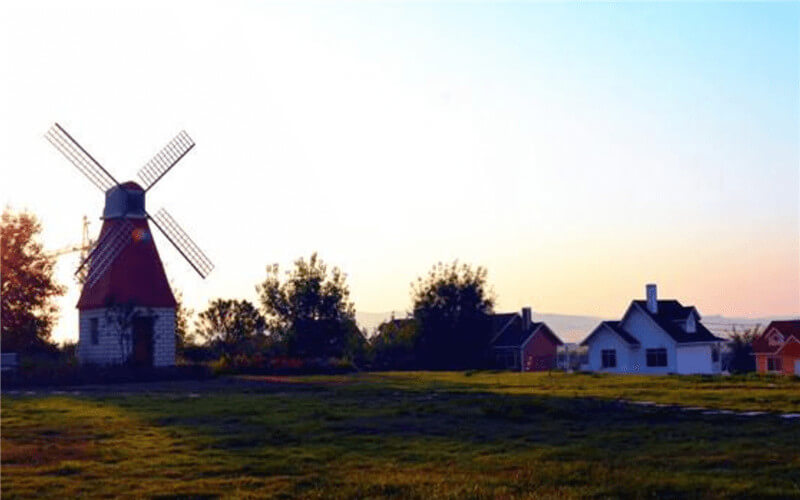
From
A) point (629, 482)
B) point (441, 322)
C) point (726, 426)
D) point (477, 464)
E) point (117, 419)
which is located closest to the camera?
point (629, 482)

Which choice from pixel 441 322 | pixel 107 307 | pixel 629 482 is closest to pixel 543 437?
pixel 629 482

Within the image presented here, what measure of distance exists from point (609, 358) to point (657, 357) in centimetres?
409

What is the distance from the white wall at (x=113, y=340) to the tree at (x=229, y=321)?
721 inches

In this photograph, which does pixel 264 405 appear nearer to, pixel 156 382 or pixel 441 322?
pixel 156 382

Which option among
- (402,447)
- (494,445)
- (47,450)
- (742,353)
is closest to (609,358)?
(742,353)

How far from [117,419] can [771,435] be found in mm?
14797

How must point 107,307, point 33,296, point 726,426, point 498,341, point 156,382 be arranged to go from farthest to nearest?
1. point 498,341
2. point 33,296
3. point 107,307
4. point 156,382
5. point 726,426

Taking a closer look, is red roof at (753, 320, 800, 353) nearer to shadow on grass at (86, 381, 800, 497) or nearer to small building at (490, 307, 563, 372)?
small building at (490, 307, 563, 372)

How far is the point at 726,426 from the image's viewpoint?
881 inches

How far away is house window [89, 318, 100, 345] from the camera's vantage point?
55.4 meters

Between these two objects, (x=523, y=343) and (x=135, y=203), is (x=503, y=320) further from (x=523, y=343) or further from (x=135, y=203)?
(x=135, y=203)

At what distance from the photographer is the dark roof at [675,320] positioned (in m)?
81.7

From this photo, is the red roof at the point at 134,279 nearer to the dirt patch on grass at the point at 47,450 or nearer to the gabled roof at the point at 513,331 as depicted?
the dirt patch on grass at the point at 47,450

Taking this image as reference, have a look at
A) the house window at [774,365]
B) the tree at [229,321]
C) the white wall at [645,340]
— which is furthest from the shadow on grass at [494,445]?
the house window at [774,365]
